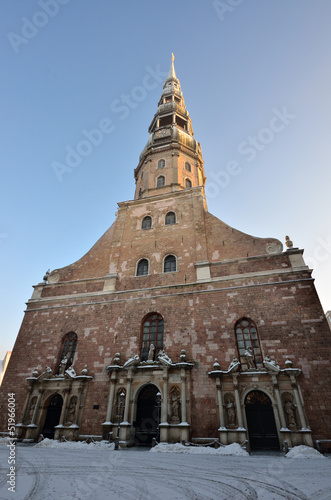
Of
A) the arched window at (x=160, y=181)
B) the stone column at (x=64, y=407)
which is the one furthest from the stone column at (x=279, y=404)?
the arched window at (x=160, y=181)

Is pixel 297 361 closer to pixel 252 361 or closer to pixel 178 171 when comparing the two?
pixel 252 361

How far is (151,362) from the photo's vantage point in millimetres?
13695

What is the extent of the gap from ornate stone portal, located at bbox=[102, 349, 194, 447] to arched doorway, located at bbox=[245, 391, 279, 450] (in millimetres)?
2598

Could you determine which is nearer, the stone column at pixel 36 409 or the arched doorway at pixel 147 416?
the arched doorway at pixel 147 416

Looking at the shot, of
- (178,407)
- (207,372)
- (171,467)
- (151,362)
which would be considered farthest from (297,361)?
(171,467)

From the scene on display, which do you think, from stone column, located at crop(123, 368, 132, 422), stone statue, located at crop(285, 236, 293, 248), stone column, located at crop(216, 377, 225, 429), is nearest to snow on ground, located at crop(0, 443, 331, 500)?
stone column, located at crop(216, 377, 225, 429)

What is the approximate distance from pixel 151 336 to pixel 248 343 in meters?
4.91

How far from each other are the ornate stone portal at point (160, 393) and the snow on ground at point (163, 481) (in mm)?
4749

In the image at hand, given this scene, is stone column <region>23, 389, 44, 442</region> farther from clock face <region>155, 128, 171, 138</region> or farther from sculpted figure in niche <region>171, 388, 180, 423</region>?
clock face <region>155, 128, 171, 138</region>

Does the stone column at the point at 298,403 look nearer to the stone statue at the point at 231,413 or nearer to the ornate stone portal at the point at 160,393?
the stone statue at the point at 231,413

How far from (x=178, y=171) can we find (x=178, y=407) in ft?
54.1

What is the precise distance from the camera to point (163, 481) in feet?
18.2

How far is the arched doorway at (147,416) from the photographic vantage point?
12.9 metres

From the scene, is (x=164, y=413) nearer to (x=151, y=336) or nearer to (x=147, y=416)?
(x=147, y=416)
